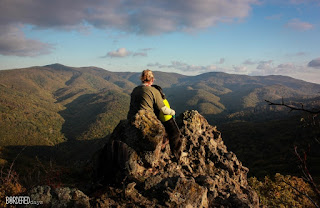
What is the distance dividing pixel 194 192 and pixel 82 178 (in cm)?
808

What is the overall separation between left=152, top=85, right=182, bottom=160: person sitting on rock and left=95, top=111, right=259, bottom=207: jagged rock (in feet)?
1.15

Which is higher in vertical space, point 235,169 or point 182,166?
point 182,166

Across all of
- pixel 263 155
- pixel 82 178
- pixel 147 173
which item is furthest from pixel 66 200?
pixel 263 155

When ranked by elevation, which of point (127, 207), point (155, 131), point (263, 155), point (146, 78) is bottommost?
point (263, 155)

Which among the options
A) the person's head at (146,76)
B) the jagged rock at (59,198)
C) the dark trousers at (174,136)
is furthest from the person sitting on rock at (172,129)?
the jagged rock at (59,198)

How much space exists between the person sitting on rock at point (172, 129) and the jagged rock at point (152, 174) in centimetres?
35

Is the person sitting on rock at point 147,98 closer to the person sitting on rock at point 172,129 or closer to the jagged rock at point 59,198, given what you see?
the person sitting on rock at point 172,129

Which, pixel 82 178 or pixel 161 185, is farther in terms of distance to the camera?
pixel 82 178

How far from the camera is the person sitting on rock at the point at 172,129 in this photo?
10.6 m

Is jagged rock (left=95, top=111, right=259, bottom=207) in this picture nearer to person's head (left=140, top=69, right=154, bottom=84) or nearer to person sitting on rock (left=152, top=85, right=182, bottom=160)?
person sitting on rock (left=152, top=85, right=182, bottom=160)

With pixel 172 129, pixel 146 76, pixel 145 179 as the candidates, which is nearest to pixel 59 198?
pixel 145 179

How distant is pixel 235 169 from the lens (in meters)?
14.8

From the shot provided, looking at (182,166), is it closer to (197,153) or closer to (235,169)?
(197,153)

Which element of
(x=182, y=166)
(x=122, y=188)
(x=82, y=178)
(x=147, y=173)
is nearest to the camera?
(x=122, y=188)
